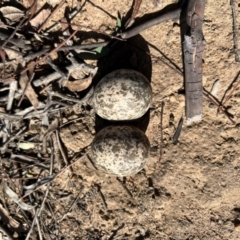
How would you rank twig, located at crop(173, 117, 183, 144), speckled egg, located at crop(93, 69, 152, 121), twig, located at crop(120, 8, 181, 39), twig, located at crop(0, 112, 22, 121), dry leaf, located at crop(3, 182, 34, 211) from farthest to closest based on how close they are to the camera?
dry leaf, located at crop(3, 182, 34, 211)
twig, located at crop(0, 112, 22, 121)
twig, located at crop(173, 117, 183, 144)
twig, located at crop(120, 8, 181, 39)
speckled egg, located at crop(93, 69, 152, 121)

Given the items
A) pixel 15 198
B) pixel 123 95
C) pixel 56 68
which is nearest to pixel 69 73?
pixel 56 68

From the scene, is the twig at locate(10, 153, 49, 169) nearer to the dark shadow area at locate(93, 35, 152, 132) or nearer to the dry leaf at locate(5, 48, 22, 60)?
the dark shadow area at locate(93, 35, 152, 132)

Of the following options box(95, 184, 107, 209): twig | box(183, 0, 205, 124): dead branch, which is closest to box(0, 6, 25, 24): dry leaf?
box(183, 0, 205, 124): dead branch

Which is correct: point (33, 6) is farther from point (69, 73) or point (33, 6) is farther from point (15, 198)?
point (15, 198)

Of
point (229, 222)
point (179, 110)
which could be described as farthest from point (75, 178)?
point (229, 222)

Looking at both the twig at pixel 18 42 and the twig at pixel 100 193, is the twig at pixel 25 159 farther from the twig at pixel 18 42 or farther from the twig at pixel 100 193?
the twig at pixel 18 42

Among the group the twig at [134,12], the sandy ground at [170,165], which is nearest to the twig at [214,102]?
the sandy ground at [170,165]
